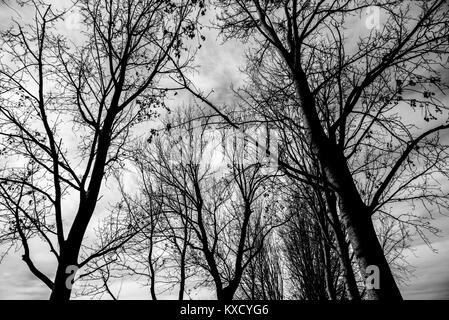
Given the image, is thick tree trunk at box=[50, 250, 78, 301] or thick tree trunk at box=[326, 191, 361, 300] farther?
thick tree trunk at box=[326, 191, 361, 300]

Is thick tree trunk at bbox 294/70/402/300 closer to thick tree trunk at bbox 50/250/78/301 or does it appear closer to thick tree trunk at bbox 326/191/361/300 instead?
thick tree trunk at bbox 326/191/361/300

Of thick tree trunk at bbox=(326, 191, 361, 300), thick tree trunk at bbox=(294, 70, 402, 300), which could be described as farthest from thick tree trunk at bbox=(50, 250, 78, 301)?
thick tree trunk at bbox=(326, 191, 361, 300)

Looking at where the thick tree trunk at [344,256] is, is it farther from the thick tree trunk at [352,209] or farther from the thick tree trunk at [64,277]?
the thick tree trunk at [64,277]

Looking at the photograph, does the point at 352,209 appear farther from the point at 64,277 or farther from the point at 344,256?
the point at 64,277

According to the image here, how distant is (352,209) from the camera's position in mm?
2916

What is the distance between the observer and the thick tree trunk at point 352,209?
2594 mm

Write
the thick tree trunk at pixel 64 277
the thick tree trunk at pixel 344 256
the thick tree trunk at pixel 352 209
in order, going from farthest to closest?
the thick tree trunk at pixel 344 256 → the thick tree trunk at pixel 64 277 → the thick tree trunk at pixel 352 209

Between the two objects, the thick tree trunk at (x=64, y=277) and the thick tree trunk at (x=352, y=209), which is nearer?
the thick tree trunk at (x=352, y=209)

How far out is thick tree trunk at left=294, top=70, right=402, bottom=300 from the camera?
2.59 metres

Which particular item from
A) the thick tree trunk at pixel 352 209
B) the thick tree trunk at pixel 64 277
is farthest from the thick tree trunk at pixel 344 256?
the thick tree trunk at pixel 64 277

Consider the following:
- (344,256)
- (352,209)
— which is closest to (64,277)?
(352,209)
